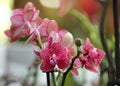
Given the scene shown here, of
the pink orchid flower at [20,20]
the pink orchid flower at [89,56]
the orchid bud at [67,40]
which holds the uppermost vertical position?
the pink orchid flower at [20,20]

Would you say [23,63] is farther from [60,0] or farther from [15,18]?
[15,18]

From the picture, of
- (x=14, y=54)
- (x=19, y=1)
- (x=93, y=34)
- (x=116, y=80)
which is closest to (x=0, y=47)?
(x=14, y=54)

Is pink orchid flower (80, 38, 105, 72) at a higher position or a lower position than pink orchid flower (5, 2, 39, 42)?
lower

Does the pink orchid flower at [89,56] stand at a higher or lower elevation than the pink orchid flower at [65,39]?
lower

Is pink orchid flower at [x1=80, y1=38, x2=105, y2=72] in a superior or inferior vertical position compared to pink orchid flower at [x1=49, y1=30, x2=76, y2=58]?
inferior

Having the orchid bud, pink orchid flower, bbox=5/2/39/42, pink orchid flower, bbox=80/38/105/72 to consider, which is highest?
pink orchid flower, bbox=5/2/39/42
